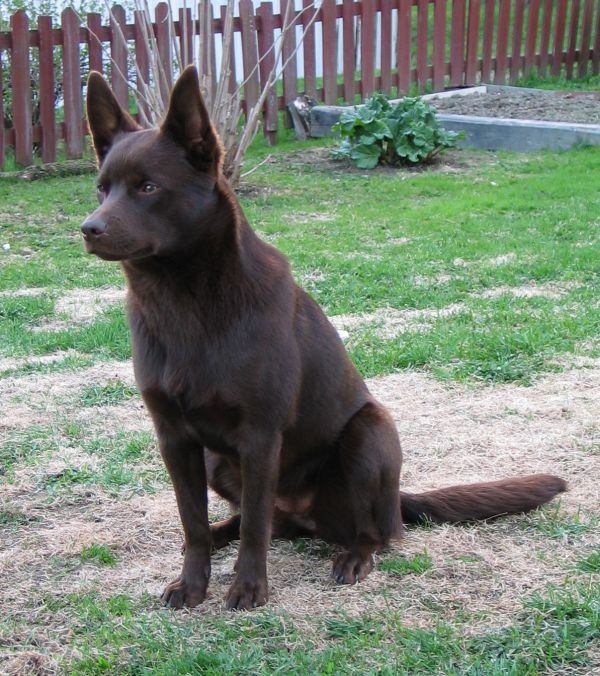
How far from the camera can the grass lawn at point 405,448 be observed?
2873 mm

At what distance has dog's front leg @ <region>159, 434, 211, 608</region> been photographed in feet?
10.4

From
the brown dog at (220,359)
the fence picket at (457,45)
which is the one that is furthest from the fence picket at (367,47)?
the brown dog at (220,359)

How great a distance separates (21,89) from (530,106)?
21.7ft

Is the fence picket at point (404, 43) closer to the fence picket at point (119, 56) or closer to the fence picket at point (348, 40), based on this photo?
the fence picket at point (348, 40)

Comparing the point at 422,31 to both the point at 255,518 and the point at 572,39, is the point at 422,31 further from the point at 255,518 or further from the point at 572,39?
the point at 255,518

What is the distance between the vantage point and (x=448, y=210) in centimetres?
895

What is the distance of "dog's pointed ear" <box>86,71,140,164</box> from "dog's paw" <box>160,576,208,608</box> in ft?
4.64

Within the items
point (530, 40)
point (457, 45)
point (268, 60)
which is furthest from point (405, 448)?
point (530, 40)

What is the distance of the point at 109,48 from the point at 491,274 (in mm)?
6867

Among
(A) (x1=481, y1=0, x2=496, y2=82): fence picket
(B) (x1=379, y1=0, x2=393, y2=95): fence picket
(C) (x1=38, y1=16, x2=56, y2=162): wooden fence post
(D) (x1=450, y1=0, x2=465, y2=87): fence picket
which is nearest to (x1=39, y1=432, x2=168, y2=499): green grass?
(C) (x1=38, y1=16, x2=56, y2=162): wooden fence post

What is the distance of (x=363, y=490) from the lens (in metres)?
3.38

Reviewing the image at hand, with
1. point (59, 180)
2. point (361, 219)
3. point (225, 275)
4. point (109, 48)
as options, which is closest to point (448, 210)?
point (361, 219)

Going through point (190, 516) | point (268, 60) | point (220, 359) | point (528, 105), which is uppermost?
point (268, 60)

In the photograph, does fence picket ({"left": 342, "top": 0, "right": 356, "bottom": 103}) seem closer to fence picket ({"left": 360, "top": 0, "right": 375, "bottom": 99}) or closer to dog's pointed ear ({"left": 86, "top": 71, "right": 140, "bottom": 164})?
fence picket ({"left": 360, "top": 0, "right": 375, "bottom": 99})
